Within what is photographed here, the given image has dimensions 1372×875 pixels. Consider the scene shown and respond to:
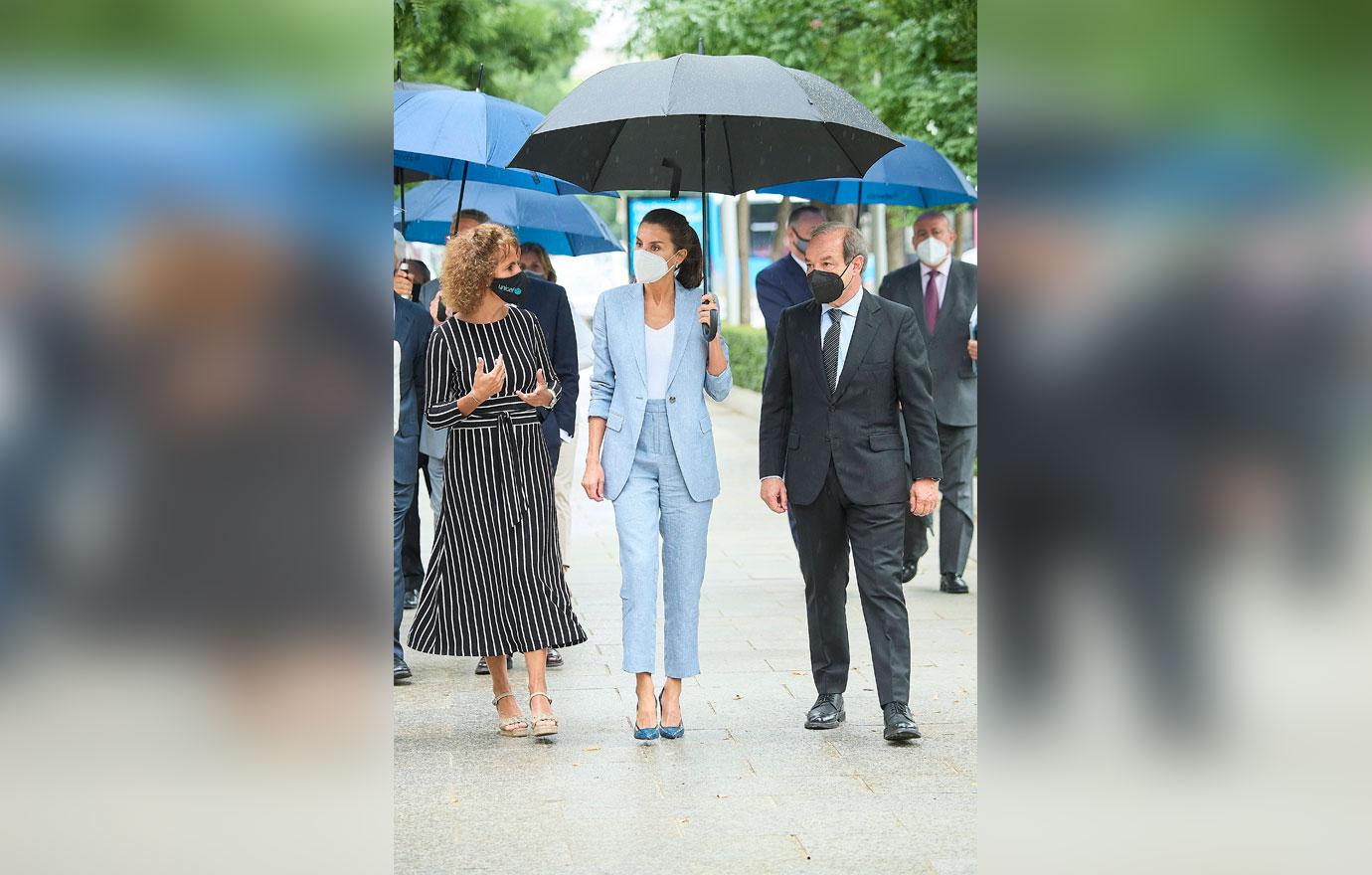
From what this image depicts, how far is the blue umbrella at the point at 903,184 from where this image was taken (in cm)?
1020

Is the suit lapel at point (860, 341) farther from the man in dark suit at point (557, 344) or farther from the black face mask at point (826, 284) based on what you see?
the man in dark suit at point (557, 344)

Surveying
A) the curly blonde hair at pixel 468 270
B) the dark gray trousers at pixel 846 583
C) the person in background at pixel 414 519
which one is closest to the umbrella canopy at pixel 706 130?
the curly blonde hair at pixel 468 270

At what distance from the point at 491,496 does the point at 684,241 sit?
1239 mm

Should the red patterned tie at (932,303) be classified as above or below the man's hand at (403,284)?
below

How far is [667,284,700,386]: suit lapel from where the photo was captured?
668 cm

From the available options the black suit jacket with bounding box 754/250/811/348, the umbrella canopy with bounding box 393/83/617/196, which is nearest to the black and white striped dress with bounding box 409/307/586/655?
the umbrella canopy with bounding box 393/83/617/196

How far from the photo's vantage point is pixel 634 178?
762 cm

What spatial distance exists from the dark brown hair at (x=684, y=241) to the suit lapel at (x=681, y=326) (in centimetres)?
7

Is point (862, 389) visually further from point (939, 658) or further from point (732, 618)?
point (732, 618)

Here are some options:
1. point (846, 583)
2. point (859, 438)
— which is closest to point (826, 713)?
point (846, 583)

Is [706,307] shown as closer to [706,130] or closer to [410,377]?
[706,130]

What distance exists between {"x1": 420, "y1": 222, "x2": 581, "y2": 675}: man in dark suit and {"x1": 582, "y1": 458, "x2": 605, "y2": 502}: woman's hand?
152cm
